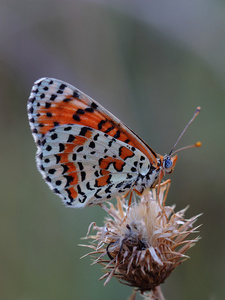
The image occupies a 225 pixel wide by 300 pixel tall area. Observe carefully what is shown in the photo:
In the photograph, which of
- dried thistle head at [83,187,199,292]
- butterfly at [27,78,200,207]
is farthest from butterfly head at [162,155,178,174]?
dried thistle head at [83,187,199,292]

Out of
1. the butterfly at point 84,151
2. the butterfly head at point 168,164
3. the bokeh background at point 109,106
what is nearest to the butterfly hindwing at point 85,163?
the butterfly at point 84,151

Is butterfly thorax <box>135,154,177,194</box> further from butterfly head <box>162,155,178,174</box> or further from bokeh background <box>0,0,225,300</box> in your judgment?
bokeh background <box>0,0,225,300</box>

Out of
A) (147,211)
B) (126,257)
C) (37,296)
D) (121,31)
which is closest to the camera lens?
(126,257)

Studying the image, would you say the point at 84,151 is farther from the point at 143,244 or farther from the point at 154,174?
the point at 143,244

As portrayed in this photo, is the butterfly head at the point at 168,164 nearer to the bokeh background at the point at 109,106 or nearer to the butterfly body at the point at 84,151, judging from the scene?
the butterfly body at the point at 84,151

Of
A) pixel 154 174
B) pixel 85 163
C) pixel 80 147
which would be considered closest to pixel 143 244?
pixel 154 174
